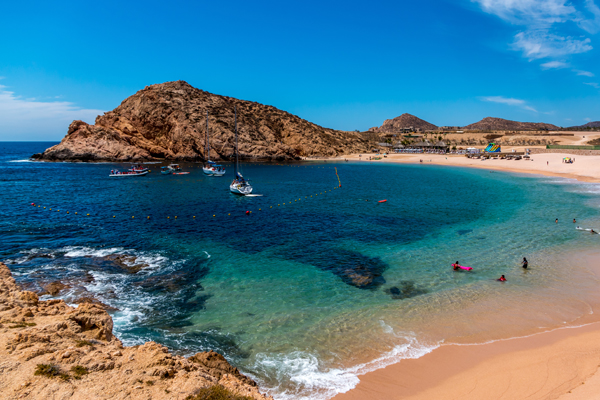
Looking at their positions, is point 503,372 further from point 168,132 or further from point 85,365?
point 168,132

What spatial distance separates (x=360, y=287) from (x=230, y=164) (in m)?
89.8

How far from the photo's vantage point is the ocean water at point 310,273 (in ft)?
43.8

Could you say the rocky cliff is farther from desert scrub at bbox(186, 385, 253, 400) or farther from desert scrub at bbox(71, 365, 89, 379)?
desert scrub at bbox(186, 385, 253, 400)

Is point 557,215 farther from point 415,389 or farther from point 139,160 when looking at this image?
point 139,160

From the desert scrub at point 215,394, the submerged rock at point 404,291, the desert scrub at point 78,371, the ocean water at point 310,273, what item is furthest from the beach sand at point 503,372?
the desert scrub at point 78,371

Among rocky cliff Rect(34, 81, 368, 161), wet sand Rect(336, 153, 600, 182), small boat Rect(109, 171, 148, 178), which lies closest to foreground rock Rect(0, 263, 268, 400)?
small boat Rect(109, 171, 148, 178)

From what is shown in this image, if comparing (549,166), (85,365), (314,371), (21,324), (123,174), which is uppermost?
(549,166)

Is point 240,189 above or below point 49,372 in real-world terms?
above

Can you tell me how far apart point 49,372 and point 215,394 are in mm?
3904

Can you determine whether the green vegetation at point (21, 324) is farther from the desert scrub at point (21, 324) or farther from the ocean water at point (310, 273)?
the ocean water at point (310, 273)

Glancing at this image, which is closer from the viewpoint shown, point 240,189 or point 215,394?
point 215,394

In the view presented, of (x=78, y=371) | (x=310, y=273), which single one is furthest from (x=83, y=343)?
(x=310, y=273)

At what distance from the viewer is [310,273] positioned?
20.4 metres

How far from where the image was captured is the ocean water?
13336 mm
